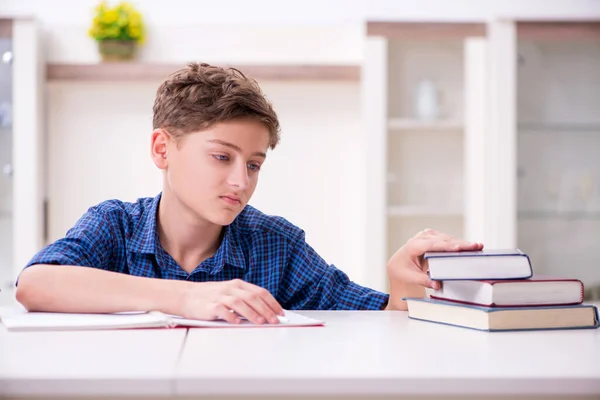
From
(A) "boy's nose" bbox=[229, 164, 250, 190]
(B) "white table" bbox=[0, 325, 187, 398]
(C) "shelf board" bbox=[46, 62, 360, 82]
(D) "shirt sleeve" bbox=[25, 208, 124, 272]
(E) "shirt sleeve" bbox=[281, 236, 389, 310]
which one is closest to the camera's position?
(B) "white table" bbox=[0, 325, 187, 398]

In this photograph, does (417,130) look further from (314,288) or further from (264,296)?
(264,296)

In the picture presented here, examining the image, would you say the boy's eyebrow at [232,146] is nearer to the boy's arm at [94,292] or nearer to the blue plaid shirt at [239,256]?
the blue plaid shirt at [239,256]

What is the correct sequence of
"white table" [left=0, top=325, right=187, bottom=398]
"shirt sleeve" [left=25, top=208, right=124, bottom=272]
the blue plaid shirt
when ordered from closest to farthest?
"white table" [left=0, top=325, right=187, bottom=398] < "shirt sleeve" [left=25, top=208, right=124, bottom=272] < the blue plaid shirt

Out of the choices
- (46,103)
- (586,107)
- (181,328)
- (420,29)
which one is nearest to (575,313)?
(181,328)

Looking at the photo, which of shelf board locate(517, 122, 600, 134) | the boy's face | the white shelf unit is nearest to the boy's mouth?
the boy's face

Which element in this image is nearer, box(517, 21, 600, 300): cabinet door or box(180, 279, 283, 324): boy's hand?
box(180, 279, 283, 324): boy's hand

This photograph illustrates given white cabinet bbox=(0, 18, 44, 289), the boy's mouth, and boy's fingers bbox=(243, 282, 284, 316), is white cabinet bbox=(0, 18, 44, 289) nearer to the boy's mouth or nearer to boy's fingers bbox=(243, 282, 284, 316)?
the boy's mouth

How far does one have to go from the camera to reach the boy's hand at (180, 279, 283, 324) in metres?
0.99

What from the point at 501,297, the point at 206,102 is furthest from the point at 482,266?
the point at 206,102

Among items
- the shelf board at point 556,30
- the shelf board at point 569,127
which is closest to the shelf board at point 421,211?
the shelf board at point 569,127

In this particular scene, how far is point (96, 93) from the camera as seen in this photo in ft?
10.3

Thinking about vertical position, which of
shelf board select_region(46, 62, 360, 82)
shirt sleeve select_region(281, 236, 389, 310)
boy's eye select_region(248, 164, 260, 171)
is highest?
shelf board select_region(46, 62, 360, 82)

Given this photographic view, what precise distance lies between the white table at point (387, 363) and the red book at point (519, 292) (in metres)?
0.06

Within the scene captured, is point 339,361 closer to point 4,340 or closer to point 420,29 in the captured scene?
point 4,340
